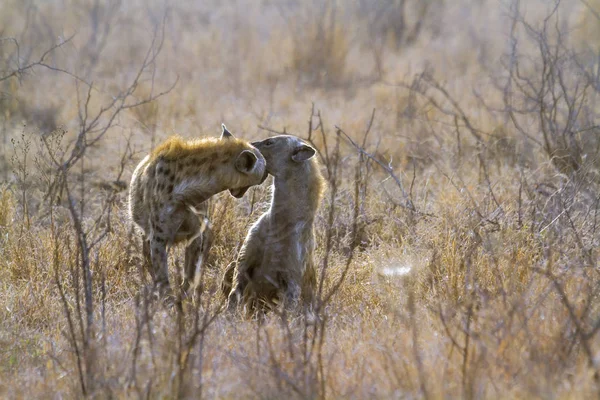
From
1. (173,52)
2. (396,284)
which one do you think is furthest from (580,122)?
(173,52)

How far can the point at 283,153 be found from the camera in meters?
5.99

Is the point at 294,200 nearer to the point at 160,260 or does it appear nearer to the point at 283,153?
the point at 283,153

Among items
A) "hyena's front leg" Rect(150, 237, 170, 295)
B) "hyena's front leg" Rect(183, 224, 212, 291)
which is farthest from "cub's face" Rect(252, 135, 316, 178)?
"hyena's front leg" Rect(150, 237, 170, 295)

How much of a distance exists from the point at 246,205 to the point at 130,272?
1.56 m

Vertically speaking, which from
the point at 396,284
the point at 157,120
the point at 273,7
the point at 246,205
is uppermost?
the point at 273,7

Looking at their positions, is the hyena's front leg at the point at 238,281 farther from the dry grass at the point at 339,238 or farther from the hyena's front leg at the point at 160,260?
the hyena's front leg at the point at 160,260

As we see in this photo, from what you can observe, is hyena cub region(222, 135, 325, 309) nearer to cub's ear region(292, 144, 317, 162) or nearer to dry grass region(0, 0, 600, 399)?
cub's ear region(292, 144, 317, 162)

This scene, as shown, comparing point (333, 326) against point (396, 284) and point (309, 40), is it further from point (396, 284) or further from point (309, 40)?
point (309, 40)

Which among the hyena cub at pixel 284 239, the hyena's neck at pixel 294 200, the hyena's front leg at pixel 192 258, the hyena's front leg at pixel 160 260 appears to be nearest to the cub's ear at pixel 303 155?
the hyena cub at pixel 284 239

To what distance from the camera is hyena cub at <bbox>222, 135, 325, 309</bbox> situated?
5734 millimetres

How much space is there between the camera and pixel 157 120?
34.4ft

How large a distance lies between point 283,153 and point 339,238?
1.22 meters

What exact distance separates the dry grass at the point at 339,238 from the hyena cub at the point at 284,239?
214 millimetres

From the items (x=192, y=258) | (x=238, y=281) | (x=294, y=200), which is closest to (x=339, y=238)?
(x=294, y=200)
